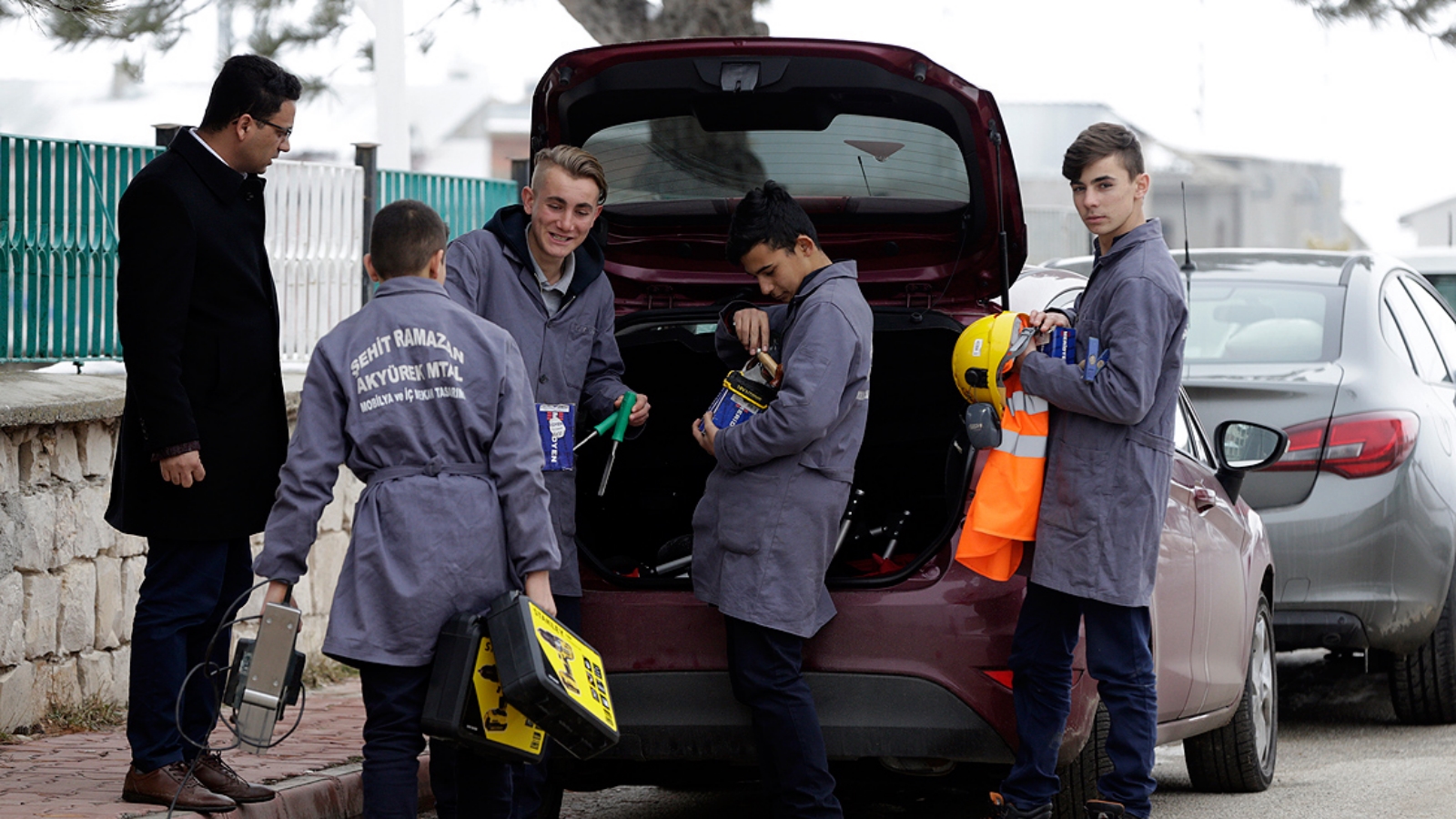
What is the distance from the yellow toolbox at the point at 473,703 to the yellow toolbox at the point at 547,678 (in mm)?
66

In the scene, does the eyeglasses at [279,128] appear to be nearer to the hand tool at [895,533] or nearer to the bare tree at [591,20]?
the hand tool at [895,533]

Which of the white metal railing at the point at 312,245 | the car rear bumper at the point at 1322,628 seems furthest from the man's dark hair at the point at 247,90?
the car rear bumper at the point at 1322,628

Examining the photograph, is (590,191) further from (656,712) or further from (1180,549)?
(1180,549)

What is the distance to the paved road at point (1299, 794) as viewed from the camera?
5.40 meters

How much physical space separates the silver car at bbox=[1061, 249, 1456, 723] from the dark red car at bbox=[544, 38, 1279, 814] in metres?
0.68

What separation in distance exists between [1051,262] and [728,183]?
3187 mm

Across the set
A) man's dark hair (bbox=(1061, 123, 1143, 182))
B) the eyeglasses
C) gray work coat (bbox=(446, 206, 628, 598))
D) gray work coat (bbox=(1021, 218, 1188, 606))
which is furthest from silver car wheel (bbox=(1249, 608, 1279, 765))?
the eyeglasses

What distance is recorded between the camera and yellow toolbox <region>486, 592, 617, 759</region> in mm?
3582

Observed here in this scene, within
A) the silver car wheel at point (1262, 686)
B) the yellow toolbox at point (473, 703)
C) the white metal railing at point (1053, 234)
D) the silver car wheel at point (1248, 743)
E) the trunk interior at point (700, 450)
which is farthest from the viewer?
the white metal railing at point (1053, 234)

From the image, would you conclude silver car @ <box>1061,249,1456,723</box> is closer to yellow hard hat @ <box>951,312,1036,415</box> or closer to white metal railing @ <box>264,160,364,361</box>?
yellow hard hat @ <box>951,312,1036,415</box>

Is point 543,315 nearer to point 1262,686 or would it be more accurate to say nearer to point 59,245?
point 59,245

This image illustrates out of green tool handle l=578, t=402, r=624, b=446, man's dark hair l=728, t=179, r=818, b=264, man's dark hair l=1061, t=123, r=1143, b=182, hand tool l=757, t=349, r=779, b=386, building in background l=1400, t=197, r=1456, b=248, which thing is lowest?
green tool handle l=578, t=402, r=624, b=446

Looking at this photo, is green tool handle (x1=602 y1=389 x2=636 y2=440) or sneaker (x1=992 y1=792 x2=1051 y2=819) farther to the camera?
green tool handle (x1=602 y1=389 x2=636 y2=440)

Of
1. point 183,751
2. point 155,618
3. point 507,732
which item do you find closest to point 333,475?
point 507,732
